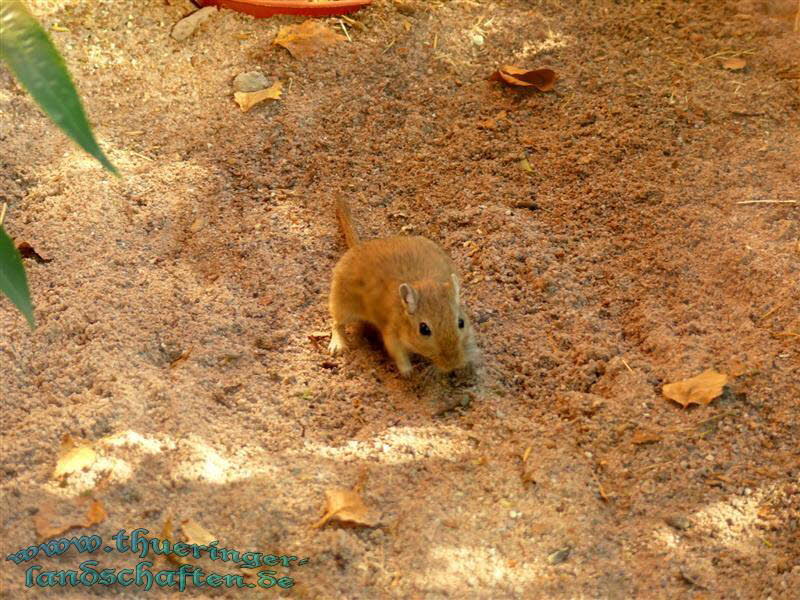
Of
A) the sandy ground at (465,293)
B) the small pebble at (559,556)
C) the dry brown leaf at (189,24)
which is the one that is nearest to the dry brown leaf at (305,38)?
the sandy ground at (465,293)

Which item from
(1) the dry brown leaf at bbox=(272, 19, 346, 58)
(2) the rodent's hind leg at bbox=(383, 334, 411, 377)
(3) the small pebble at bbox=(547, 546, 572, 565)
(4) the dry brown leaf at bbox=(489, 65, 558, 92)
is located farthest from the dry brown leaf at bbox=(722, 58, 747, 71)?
(3) the small pebble at bbox=(547, 546, 572, 565)

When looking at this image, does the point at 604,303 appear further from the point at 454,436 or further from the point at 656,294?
the point at 454,436

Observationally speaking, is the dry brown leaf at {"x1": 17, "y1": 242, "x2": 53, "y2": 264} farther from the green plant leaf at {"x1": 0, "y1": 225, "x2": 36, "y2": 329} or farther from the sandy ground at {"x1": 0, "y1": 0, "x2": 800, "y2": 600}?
the green plant leaf at {"x1": 0, "y1": 225, "x2": 36, "y2": 329}

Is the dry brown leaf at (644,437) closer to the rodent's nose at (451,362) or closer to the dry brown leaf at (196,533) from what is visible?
the rodent's nose at (451,362)

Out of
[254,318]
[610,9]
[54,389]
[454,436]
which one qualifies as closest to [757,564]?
[454,436]

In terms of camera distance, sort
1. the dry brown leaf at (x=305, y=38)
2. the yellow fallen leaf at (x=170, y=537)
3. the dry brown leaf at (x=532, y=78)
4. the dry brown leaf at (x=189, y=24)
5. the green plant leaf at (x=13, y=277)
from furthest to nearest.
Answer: the dry brown leaf at (x=189, y=24) < the dry brown leaf at (x=305, y=38) < the dry brown leaf at (x=532, y=78) < the yellow fallen leaf at (x=170, y=537) < the green plant leaf at (x=13, y=277)

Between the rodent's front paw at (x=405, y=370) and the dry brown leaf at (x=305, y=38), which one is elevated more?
the dry brown leaf at (x=305, y=38)

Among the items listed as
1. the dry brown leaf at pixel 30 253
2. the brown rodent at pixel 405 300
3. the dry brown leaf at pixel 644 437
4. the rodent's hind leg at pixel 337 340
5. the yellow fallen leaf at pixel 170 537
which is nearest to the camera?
the yellow fallen leaf at pixel 170 537
